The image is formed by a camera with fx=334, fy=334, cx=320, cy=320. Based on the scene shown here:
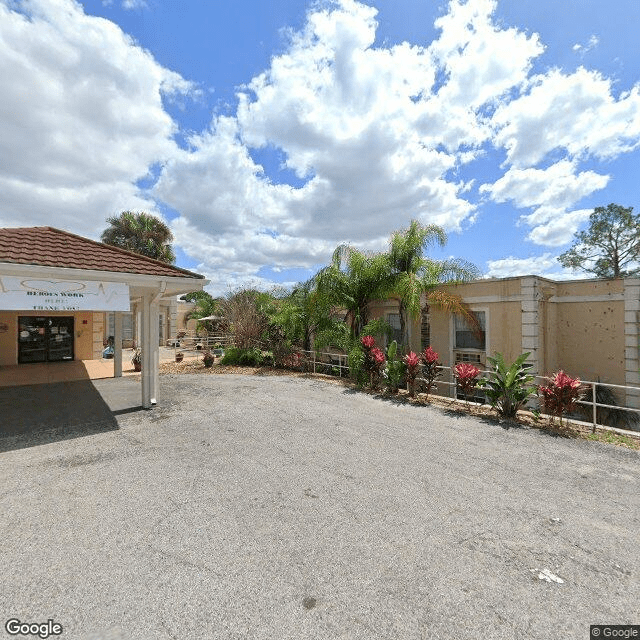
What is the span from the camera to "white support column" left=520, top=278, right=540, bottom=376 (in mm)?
10008

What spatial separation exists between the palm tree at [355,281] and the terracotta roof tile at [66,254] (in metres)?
5.43

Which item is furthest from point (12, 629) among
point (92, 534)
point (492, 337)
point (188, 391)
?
point (492, 337)

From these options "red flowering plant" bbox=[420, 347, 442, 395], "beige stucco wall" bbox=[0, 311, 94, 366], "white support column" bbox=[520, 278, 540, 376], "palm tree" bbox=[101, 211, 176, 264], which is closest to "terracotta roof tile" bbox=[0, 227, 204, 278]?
"red flowering plant" bbox=[420, 347, 442, 395]

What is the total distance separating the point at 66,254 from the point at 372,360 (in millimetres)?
7379

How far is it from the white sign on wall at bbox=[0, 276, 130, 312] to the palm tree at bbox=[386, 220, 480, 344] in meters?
7.65

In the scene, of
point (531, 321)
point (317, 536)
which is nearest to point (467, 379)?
point (531, 321)

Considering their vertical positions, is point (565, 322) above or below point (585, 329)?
above

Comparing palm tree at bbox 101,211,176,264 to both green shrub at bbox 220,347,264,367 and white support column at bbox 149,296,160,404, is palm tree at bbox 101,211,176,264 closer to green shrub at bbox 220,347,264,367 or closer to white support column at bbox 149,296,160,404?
green shrub at bbox 220,347,264,367

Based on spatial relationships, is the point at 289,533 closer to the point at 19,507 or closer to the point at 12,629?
the point at 12,629

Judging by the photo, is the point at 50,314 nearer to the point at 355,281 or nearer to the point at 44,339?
the point at 44,339

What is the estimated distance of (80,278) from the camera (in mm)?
6152

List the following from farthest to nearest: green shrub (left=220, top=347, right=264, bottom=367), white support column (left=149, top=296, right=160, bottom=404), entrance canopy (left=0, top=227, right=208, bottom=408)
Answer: green shrub (left=220, top=347, right=264, bottom=367)
white support column (left=149, top=296, right=160, bottom=404)
entrance canopy (left=0, top=227, right=208, bottom=408)

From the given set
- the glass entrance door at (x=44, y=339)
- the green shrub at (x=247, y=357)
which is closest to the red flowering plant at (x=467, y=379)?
the green shrub at (x=247, y=357)

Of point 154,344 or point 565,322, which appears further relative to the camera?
point 565,322
